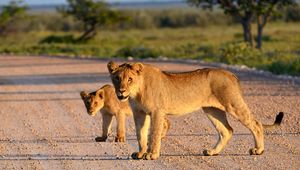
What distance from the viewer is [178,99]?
10508 mm

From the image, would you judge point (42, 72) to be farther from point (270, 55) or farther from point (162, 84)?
point (162, 84)

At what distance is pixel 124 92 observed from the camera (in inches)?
386

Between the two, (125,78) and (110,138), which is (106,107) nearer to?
(110,138)

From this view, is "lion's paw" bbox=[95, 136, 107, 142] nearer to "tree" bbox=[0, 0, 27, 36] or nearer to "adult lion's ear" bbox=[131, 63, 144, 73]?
"adult lion's ear" bbox=[131, 63, 144, 73]

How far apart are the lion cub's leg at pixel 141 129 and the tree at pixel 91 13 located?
49691 millimetres

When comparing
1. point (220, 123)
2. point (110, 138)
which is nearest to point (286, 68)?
point (110, 138)

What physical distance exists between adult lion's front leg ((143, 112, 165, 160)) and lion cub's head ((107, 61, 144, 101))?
38cm

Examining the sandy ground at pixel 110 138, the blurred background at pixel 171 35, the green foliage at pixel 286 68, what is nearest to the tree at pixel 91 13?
the blurred background at pixel 171 35

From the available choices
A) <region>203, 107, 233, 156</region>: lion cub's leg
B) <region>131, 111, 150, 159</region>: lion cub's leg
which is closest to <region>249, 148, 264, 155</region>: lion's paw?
<region>203, 107, 233, 156</region>: lion cub's leg

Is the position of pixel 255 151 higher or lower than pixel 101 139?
higher

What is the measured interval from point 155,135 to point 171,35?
196 feet

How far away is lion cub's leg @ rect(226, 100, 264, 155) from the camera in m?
10.5

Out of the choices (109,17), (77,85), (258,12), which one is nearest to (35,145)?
(77,85)

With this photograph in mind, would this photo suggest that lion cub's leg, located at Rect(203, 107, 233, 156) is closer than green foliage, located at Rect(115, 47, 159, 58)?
Yes
